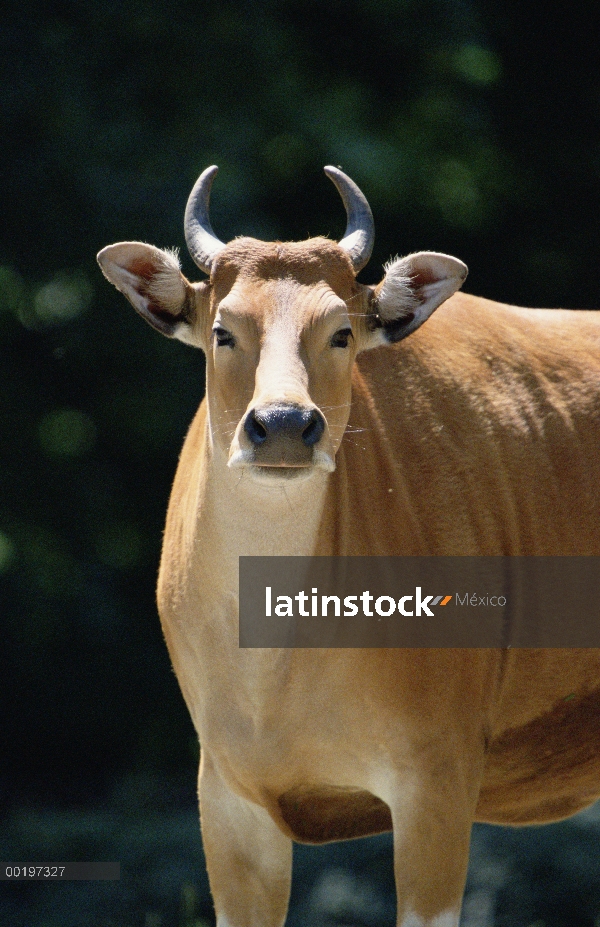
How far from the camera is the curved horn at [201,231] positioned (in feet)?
14.3

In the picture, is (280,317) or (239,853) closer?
(280,317)

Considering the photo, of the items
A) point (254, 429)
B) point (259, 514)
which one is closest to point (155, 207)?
point (259, 514)

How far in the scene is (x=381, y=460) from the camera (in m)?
4.65

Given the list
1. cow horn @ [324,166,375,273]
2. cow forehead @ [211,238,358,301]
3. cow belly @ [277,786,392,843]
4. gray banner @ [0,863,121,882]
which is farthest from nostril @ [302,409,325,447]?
gray banner @ [0,863,121,882]

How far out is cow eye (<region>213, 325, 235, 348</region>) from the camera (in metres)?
4.12

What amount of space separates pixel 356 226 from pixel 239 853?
2.16m

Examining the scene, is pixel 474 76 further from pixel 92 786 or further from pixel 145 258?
pixel 92 786

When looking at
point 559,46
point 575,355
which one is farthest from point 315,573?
point 559,46

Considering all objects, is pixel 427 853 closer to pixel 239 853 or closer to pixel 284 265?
pixel 239 853

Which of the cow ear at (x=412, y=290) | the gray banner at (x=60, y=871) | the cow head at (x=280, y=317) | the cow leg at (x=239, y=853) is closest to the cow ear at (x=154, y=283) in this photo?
the cow head at (x=280, y=317)

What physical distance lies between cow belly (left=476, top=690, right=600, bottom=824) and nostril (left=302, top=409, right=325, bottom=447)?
155 cm

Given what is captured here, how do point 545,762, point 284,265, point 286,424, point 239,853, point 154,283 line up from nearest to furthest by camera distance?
point 286,424, point 284,265, point 154,283, point 239,853, point 545,762

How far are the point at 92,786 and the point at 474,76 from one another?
475 cm

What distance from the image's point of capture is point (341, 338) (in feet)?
13.7
